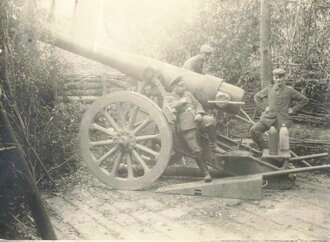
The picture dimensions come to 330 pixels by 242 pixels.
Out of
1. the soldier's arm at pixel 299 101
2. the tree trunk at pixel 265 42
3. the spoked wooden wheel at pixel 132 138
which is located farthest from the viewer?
the tree trunk at pixel 265 42

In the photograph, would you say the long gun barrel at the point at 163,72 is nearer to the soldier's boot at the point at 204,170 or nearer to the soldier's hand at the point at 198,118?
the soldier's hand at the point at 198,118

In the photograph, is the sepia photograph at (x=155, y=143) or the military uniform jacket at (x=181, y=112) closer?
the sepia photograph at (x=155, y=143)

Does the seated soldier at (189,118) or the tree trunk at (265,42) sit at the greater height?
the tree trunk at (265,42)

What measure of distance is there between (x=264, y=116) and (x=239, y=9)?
2869 mm

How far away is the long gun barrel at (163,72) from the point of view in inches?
227

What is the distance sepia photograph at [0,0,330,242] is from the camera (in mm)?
4285

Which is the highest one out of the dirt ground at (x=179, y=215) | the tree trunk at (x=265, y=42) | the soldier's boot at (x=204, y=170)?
the tree trunk at (x=265, y=42)

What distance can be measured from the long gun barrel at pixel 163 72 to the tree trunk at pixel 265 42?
5.65 ft

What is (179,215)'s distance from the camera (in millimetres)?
4805

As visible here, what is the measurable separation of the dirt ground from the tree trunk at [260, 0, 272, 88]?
2.15 m

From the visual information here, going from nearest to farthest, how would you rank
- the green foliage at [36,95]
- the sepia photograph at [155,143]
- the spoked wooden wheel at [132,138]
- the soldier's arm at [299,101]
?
the sepia photograph at [155,143], the green foliage at [36,95], the spoked wooden wheel at [132,138], the soldier's arm at [299,101]

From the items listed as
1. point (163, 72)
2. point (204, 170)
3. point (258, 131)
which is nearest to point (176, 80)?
point (163, 72)

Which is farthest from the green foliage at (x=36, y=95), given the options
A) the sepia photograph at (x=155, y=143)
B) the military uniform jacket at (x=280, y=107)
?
the military uniform jacket at (x=280, y=107)

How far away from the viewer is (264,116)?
21.4 ft
